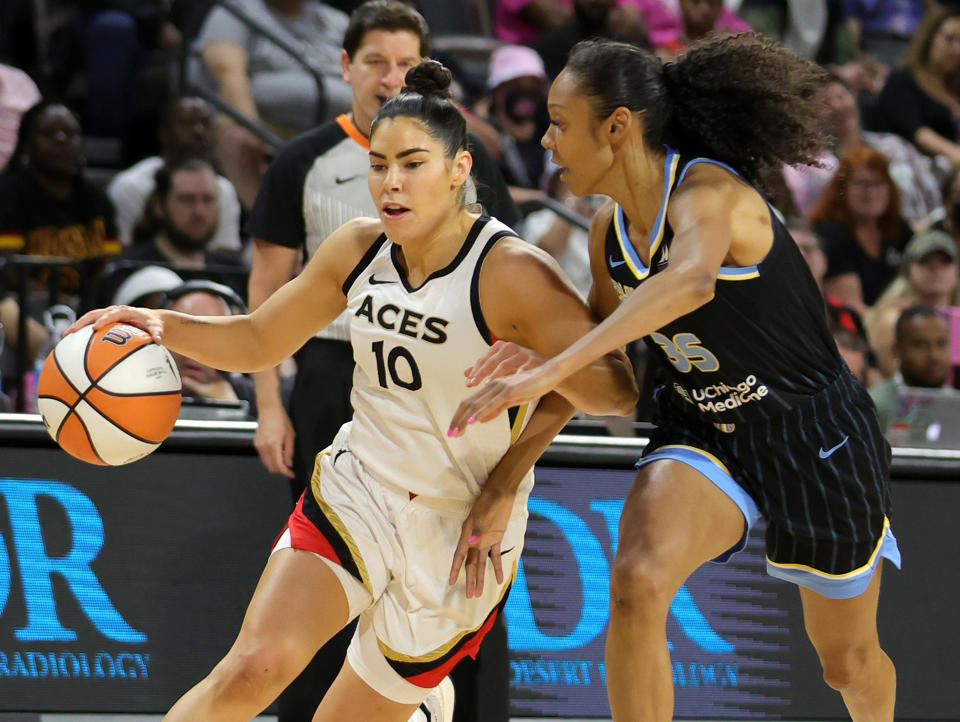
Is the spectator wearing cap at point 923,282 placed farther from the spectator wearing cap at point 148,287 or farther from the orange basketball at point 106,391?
the orange basketball at point 106,391

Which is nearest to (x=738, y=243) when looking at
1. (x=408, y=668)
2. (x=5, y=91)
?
(x=408, y=668)

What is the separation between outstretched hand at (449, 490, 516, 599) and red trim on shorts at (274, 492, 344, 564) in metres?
0.29

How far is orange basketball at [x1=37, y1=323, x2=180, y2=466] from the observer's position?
326cm

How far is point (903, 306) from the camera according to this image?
7477mm

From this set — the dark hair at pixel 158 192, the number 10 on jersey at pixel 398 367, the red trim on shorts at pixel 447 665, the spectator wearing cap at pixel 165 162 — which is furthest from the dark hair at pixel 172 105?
the red trim on shorts at pixel 447 665

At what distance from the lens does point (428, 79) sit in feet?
10.6

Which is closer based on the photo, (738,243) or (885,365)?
(738,243)

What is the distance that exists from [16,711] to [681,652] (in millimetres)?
2188

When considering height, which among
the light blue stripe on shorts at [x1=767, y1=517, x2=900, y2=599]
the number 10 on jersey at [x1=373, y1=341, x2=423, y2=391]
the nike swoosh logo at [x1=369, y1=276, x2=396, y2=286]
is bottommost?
the light blue stripe on shorts at [x1=767, y1=517, x2=900, y2=599]

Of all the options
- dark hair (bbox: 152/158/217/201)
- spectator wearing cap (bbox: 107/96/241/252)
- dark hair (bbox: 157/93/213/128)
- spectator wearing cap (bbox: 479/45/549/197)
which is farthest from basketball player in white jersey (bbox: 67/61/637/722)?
spectator wearing cap (bbox: 479/45/549/197)

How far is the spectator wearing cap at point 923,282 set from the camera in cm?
742

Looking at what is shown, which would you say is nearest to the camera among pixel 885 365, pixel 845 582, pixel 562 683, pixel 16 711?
pixel 845 582

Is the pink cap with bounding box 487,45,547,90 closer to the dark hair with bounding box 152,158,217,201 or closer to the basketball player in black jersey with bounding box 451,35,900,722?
the dark hair with bounding box 152,158,217,201

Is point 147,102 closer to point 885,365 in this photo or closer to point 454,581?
point 885,365
